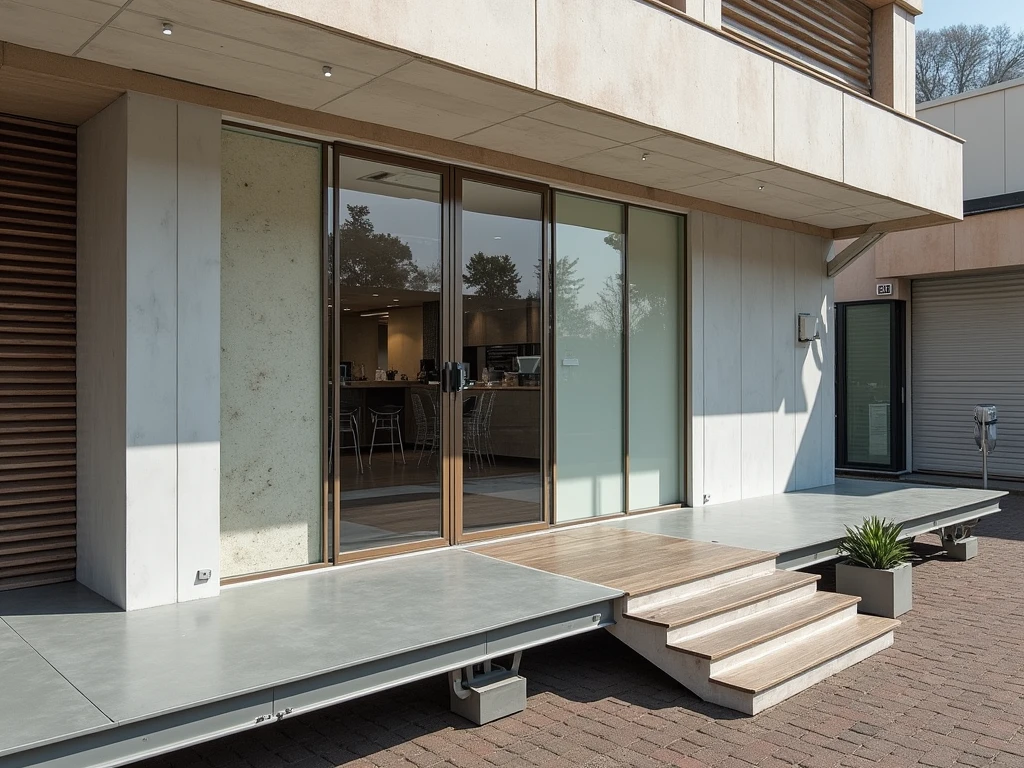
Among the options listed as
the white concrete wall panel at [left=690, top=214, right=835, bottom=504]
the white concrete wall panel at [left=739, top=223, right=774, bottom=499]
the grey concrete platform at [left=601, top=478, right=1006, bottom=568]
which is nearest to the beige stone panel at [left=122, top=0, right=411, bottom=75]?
the grey concrete platform at [left=601, top=478, right=1006, bottom=568]

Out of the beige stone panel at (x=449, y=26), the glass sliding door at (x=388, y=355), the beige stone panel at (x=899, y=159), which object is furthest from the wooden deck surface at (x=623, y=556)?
the beige stone panel at (x=899, y=159)

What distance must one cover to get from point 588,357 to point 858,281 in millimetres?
8274

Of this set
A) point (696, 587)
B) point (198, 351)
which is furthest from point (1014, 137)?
point (198, 351)

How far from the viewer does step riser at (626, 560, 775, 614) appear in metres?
4.69

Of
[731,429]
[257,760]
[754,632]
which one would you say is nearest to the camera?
[257,760]

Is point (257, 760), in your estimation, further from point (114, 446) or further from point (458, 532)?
point (458, 532)

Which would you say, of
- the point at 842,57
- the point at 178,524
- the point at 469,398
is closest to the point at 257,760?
the point at 178,524

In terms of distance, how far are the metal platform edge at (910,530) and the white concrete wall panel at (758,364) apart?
164cm

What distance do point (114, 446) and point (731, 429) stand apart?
565cm

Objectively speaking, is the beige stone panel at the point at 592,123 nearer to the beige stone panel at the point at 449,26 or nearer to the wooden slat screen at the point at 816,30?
the beige stone panel at the point at 449,26

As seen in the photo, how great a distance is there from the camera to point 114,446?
14.3ft

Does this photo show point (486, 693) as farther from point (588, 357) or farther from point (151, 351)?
point (588, 357)

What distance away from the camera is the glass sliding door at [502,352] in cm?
605

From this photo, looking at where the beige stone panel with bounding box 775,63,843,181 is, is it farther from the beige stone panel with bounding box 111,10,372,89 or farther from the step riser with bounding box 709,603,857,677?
the beige stone panel with bounding box 111,10,372,89
